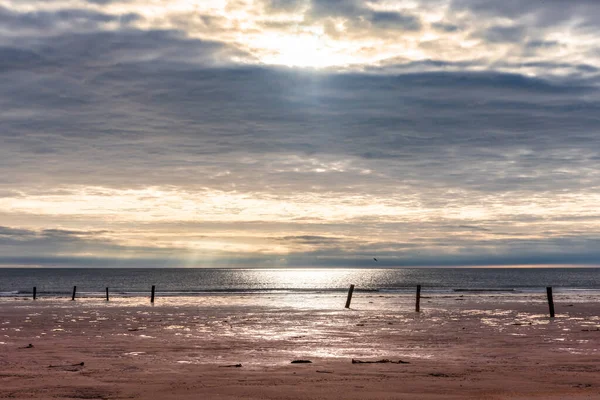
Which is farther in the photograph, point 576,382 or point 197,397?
point 576,382

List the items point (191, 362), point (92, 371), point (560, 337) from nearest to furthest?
1. point (92, 371)
2. point (191, 362)
3. point (560, 337)

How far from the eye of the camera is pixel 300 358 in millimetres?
17219

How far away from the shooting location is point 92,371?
574 inches

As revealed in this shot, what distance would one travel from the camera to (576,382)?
12.8m

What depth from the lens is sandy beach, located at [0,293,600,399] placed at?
472 inches

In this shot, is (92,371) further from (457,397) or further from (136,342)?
(457,397)

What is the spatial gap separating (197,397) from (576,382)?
26.5ft

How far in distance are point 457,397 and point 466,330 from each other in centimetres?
1575

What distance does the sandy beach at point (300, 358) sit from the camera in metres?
12.0

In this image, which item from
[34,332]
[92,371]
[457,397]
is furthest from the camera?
[34,332]

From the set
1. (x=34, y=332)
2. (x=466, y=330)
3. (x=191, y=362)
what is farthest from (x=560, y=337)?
(x=34, y=332)

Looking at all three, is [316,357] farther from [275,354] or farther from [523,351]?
[523,351]

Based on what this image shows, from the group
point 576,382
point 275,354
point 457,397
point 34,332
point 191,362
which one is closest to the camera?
point 457,397

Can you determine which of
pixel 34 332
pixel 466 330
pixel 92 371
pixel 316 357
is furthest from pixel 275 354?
pixel 34 332
